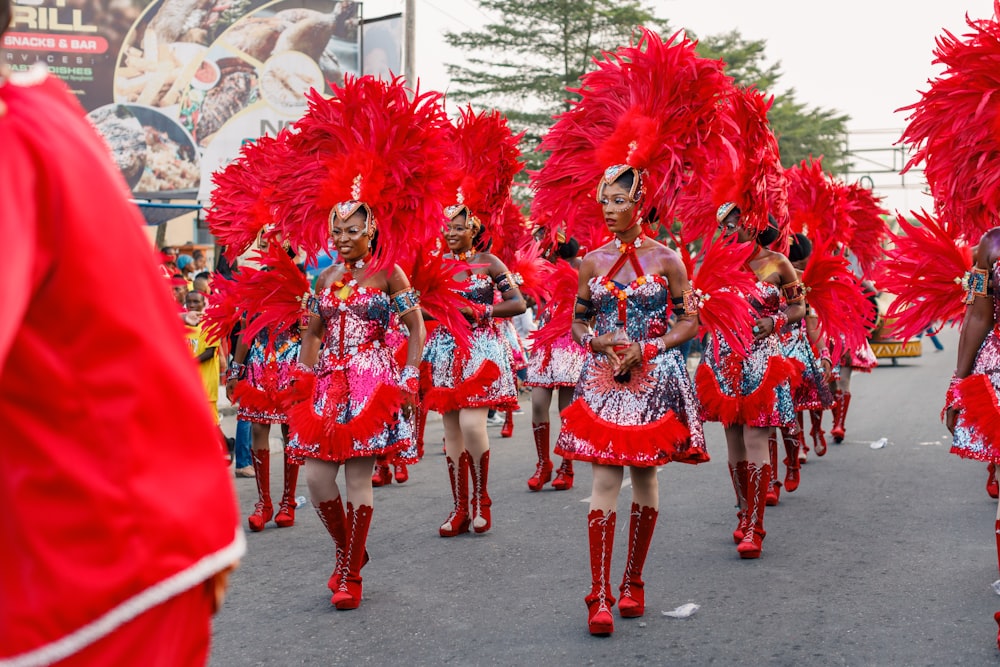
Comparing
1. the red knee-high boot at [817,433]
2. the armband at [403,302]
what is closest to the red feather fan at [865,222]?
the red knee-high boot at [817,433]

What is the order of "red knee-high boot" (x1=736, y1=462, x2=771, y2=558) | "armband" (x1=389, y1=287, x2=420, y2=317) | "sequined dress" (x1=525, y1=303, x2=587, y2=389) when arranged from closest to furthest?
"armband" (x1=389, y1=287, x2=420, y2=317) < "red knee-high boot" (x1=736, y1=462, x2=771, y2=558) < "sequined dress" (x1=525, y1=303, x2=587, y2=389)

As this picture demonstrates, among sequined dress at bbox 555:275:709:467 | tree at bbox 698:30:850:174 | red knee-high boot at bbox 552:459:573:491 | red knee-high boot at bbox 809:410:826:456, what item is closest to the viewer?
sequined dress at bbox 555:275:709:467

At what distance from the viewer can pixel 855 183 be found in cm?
1213

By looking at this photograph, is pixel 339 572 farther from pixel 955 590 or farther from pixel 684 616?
pixel 955 590

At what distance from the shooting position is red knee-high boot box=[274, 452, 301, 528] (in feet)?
27.0

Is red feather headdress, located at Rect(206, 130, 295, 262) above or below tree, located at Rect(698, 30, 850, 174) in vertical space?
below

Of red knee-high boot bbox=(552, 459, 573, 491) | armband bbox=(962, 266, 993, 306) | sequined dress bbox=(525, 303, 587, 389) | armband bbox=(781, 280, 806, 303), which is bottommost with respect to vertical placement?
red knee-high boot bbox=(552, 459, 573, 491)

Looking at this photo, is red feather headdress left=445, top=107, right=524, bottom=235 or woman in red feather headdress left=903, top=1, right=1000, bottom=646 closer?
woman in red feather headdress left=903, top=1, right=1000, bottom=646

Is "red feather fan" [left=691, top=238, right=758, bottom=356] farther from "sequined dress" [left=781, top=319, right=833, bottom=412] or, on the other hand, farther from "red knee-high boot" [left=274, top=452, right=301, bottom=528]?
"red knee-high boot" [left=274, top=452, right=301, bottom=528]

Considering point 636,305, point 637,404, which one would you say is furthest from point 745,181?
point 637,404

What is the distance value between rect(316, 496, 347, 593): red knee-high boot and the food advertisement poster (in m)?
18.7

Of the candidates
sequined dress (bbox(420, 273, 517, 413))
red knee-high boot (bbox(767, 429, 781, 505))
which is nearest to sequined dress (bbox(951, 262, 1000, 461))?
red knee-high boot (bbox(767, 429, 781, 505))

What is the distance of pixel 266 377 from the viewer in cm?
826

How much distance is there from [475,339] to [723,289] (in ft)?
8.66
